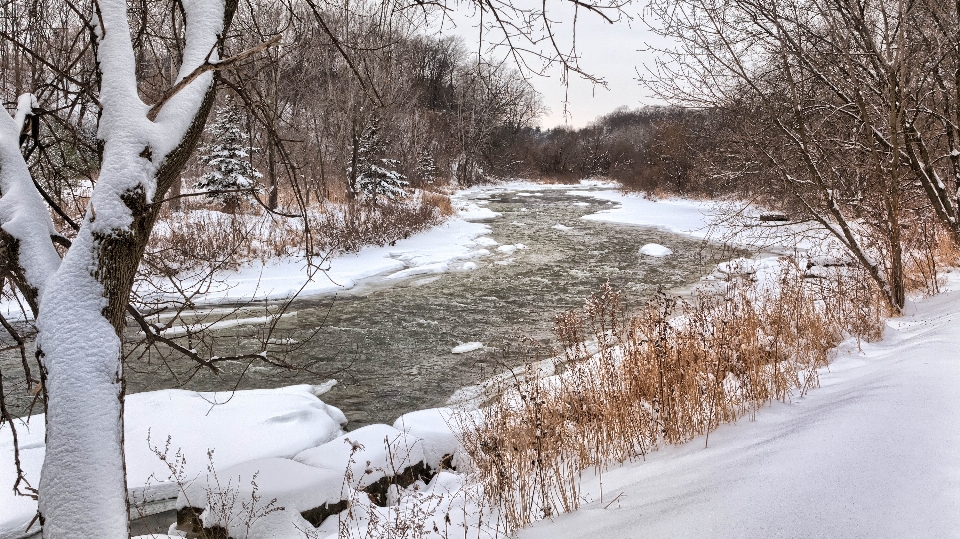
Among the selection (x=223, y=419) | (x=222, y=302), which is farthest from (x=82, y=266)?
(x=222, y=302)

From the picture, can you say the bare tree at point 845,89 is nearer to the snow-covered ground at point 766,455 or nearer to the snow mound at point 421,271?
the snow-covered ground at point 766,455

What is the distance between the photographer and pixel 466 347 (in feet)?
24.8

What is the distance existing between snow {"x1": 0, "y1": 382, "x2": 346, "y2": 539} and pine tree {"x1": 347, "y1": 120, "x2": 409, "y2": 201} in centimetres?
1469

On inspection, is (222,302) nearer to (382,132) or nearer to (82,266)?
(82,266)

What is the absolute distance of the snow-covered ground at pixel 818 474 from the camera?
1912mm

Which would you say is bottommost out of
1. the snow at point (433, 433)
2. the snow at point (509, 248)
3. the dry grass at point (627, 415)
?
the snow at point (433, 433)

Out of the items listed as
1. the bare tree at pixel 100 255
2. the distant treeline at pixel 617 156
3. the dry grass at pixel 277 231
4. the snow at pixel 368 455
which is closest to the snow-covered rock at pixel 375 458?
the snow at pixel 368 455

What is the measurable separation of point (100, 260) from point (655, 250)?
14095 mm

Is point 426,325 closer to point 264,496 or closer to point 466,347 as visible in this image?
point 466,347

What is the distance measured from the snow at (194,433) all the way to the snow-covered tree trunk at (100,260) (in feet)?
8.30

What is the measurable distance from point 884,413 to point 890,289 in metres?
4.01

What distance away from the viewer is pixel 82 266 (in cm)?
160

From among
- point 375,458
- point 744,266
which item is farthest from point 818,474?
point 744,266

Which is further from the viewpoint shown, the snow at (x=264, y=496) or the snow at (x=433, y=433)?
the snow at (x=433, y=433)
